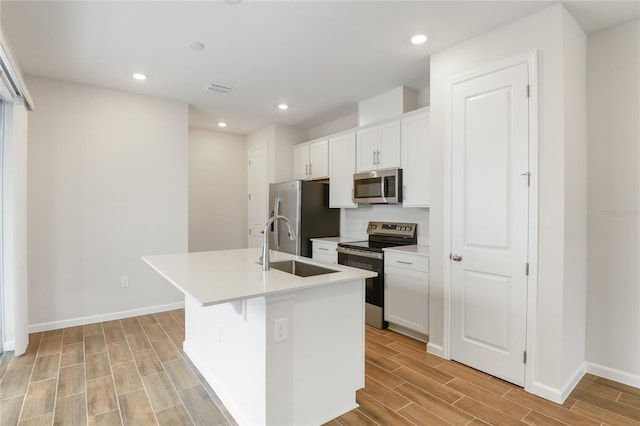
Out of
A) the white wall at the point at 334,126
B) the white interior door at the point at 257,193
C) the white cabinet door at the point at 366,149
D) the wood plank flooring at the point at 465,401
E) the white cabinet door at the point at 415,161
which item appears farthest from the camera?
the white interior door at the point at 257,193

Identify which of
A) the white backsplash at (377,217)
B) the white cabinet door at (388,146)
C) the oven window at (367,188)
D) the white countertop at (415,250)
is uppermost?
the white cabinet door at (388,146)

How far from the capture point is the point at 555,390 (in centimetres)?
219

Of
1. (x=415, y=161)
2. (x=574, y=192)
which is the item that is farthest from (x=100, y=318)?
(x=574, y=192)

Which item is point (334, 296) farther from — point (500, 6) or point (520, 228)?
point (500, 6)

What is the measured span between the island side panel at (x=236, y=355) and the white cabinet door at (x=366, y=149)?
2506 mm

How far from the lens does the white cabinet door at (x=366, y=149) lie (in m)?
3.96

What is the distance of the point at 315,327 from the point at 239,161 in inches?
190

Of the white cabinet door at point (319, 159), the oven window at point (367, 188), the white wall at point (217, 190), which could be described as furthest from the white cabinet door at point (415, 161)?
the white wall at point (217, 190)

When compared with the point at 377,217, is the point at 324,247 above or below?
below

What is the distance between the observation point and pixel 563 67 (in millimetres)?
2178

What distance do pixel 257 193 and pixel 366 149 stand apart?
2.49 m

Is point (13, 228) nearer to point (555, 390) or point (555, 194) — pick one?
point (555, 194)

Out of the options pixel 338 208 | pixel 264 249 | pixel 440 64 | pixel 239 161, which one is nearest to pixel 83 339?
pixel 264 249

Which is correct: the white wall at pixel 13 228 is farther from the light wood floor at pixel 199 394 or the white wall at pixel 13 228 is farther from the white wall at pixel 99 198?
the white wall at pixel 99 198
